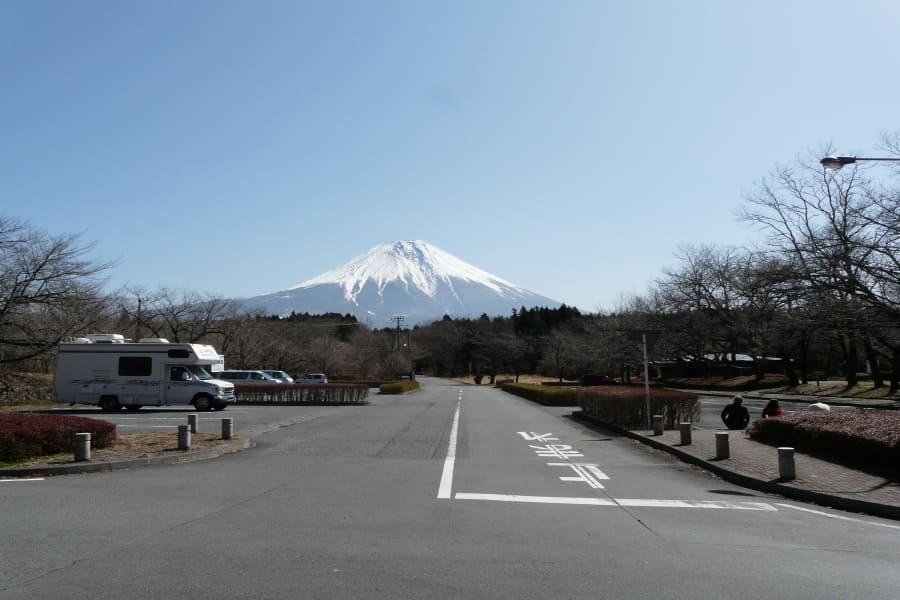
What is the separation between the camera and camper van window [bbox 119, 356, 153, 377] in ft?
97.6

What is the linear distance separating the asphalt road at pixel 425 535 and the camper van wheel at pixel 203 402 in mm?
17967

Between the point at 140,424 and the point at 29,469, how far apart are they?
11.6 m

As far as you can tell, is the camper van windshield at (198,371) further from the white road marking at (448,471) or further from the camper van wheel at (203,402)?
the white road marking at (448,471)

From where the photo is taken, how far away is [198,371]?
3089 cm

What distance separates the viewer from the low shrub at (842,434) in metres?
12.0

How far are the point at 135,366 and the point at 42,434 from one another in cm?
1789

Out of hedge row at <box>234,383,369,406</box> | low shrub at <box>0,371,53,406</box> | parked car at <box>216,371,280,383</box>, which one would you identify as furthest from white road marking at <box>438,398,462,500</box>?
low shrub at <box>0,371,53,406</box>

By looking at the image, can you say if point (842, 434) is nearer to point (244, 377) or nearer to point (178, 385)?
point (178, 385)

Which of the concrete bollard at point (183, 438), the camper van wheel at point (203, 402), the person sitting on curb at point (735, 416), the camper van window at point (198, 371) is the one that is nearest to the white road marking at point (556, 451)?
the person sitting on curb at point (735, 416)

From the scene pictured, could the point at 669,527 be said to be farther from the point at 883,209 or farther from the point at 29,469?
the point at 883,209

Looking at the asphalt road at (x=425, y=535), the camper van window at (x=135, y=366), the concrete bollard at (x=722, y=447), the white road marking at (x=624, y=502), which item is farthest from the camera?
the camper van window at (x=135, y=366)

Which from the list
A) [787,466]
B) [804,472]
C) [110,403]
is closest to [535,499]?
[787,466]

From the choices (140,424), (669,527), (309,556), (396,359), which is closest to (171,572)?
(309,556)

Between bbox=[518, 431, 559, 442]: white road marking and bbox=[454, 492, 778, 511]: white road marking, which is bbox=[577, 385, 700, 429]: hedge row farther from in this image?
bbox=[454, 492, 778, 511]: white road marking
